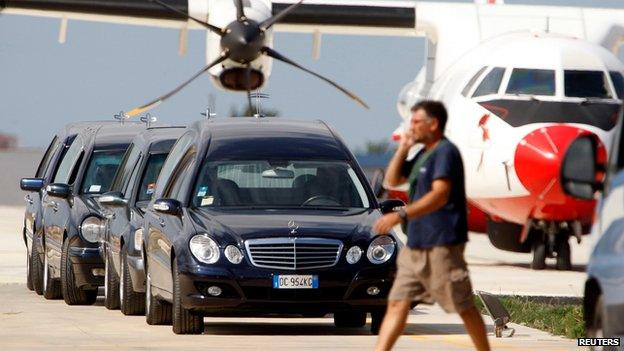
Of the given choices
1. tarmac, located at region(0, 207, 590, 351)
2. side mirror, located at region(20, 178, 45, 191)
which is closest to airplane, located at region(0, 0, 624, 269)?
tarmac, located at region(0, 207, 590, 351)

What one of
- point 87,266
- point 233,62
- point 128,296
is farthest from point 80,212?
point 233,62

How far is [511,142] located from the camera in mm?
21688

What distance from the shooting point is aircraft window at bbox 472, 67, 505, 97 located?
22.7m

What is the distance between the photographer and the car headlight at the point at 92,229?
16859 mm

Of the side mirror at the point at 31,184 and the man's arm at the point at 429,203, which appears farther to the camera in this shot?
the side mirror at the point at 31,184

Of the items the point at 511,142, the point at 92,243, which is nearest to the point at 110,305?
the point at 92,243

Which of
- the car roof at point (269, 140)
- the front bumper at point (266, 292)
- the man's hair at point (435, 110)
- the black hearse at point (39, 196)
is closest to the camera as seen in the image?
the man's hair at point (435, 110)

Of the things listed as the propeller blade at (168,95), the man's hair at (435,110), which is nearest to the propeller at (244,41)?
the propeller blade at (168,95)

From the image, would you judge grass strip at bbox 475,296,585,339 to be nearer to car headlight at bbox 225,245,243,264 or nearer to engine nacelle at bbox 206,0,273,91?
car headlight at bbox 225,245,243,264

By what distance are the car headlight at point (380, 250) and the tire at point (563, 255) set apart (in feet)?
34.0

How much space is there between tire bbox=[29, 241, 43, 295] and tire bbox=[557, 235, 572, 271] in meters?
7.43

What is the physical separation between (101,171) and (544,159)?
5674 mm

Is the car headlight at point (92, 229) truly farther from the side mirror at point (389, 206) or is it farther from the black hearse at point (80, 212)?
the side mirror at point (389, 206)

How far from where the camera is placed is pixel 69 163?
18734 mm
